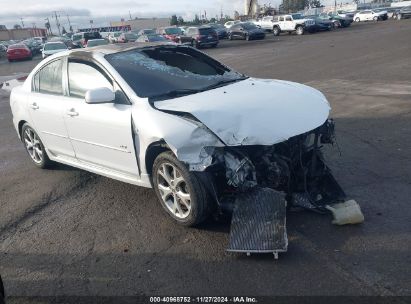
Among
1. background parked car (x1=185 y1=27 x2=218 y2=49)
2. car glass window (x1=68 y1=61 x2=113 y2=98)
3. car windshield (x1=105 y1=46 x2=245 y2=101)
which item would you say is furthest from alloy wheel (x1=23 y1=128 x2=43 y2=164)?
background parked car (x1=185 y1=27 x2=218 y2=49)

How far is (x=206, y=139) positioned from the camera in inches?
147

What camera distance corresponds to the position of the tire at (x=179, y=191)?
151 inches

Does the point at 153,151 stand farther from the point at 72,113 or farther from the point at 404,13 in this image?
the point at 404,13

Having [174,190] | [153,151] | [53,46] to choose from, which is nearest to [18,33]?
[53,46]

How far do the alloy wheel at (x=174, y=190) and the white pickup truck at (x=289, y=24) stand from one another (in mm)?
36536

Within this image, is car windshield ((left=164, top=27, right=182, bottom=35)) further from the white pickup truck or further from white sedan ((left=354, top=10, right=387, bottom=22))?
white sedan ((left=354, top=10, right=387, bottom=22))

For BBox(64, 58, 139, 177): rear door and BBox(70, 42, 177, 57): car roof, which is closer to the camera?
BBox(64, 58, 139, 177): rear door

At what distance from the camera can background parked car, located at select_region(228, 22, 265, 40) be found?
3684 centimetres

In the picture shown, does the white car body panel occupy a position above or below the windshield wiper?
below

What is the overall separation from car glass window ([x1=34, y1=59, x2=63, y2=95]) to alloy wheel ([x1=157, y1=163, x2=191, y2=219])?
1.98m

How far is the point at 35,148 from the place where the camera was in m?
6.15

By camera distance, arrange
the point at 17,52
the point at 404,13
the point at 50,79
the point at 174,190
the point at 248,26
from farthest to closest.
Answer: the point at 404,13
the point at 248,26
the point at 17,52
the point at 50,79
the point at 174,190

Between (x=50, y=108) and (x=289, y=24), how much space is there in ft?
122

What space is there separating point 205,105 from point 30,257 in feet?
7.09
